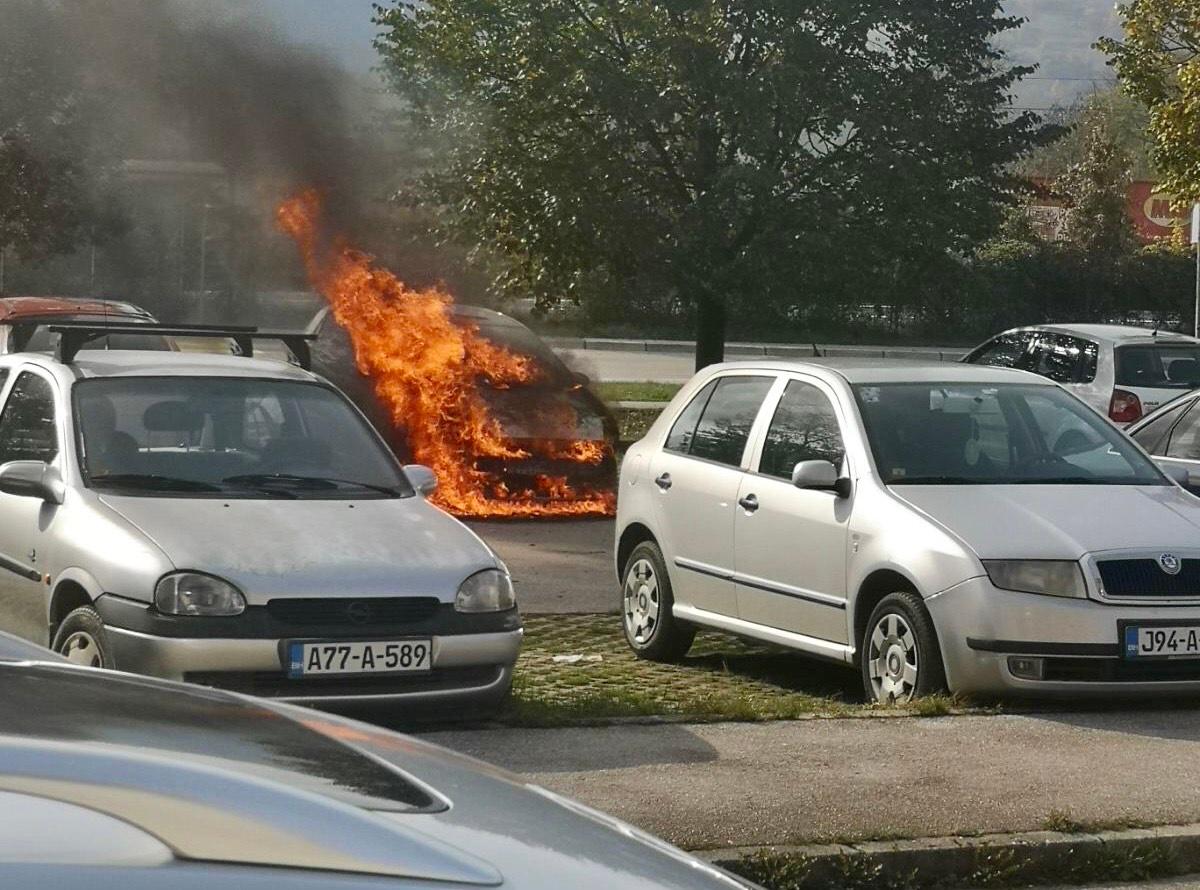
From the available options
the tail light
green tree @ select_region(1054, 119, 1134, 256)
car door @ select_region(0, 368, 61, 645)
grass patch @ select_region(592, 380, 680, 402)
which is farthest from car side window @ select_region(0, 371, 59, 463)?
green tree @ select_region(1054, 119, 1134, 256)

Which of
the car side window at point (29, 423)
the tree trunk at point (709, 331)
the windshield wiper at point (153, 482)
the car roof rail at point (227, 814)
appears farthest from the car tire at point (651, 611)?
the tree trunk at point (709, 331)

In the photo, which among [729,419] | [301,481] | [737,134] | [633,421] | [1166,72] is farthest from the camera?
[1166,72]

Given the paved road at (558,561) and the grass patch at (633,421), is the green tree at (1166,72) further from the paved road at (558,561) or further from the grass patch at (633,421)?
the paved road at (558,561)

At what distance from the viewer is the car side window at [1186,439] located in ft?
36.5

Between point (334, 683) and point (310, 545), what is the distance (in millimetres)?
553

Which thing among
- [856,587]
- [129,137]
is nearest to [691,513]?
[856,587]

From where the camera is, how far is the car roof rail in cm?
197

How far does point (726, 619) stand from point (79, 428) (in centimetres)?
310

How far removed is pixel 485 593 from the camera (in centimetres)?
771

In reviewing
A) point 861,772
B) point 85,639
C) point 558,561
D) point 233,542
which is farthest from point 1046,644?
point 558,561

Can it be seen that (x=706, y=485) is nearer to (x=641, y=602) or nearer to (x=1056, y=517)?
(x=641, y=602)

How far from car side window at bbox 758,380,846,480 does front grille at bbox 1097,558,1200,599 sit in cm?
144

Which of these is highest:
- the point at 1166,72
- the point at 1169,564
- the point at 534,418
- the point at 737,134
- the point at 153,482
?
the point at 1166,72

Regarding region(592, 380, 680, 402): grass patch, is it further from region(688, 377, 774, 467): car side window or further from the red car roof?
region(688, 377, 774, 467): car side window
